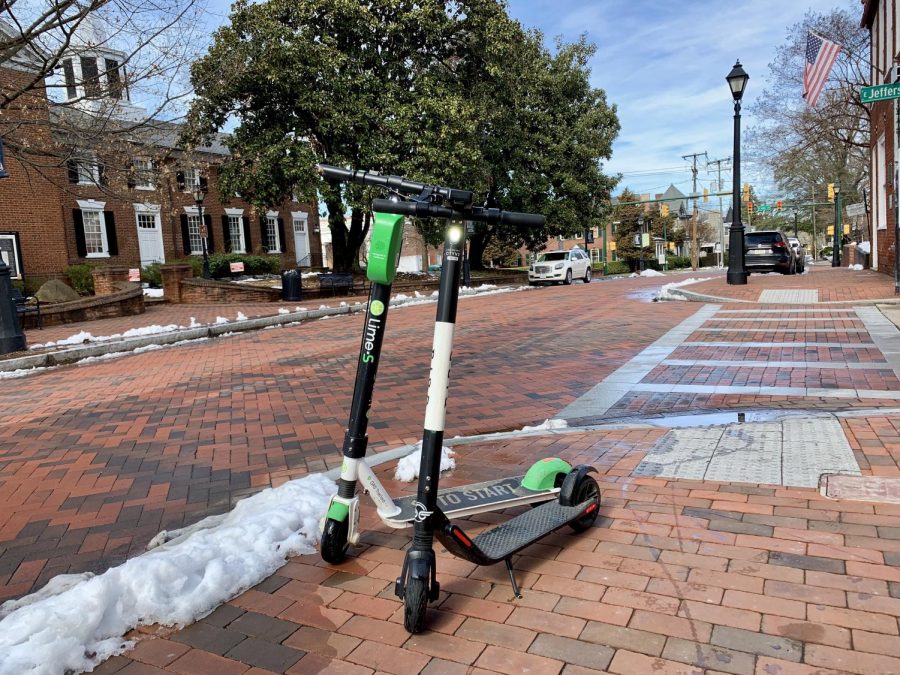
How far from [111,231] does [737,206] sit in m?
23.6

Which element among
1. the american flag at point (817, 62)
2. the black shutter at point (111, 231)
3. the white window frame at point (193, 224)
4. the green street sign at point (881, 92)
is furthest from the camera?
the white window frame at point (193, 224)

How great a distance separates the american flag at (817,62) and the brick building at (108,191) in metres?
14.5

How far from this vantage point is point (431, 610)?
2.56 metres

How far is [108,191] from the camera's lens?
1326cm

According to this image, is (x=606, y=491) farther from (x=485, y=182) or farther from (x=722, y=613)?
(x=485, y=182)

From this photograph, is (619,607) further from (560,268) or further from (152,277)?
(152,277)

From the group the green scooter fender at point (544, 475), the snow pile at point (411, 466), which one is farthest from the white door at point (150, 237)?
the green scooter fender at point (544, 475)

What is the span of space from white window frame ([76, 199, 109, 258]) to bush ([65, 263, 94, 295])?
9.22ft

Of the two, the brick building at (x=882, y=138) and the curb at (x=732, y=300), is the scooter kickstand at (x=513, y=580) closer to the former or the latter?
the curb at (x=732, y=300)

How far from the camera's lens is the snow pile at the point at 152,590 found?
7.47ft

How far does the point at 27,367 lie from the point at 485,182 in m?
19.5

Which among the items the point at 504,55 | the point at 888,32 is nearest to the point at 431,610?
the point at 888,32

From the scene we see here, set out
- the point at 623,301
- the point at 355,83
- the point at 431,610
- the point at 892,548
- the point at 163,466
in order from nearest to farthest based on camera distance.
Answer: the point at 431,610, the point at 892,548, the point at 163,466, the point at 623,301, the point at 355,83

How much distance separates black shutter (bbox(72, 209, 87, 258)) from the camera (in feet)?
82.2
